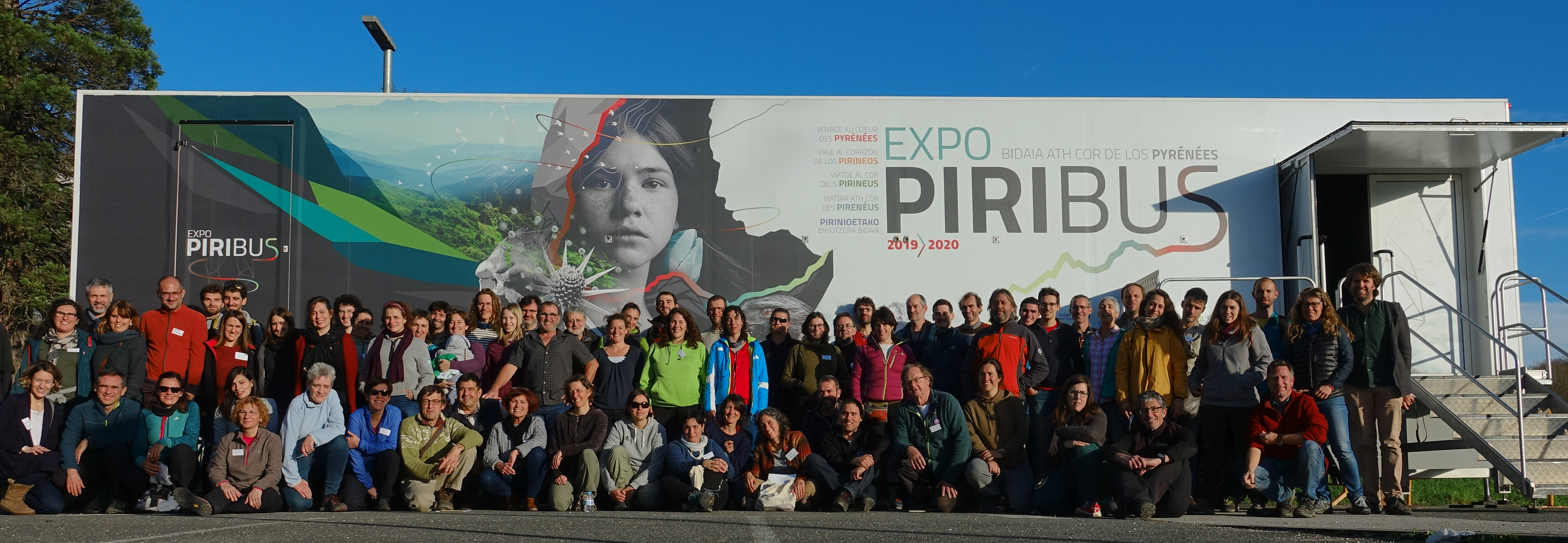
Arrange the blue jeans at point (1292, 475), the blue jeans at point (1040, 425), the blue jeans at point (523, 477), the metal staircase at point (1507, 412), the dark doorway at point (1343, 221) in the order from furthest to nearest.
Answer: the dark doorway at point (1343, 221) < the metal staircase at point (1507, 412) < the blue jeans at point (523, 477) < the blue jeans at point (1040, 425) < the blue jeans at point (1292, 475)

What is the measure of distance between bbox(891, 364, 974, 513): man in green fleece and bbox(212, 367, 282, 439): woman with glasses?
4.07 meters

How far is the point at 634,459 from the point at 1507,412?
6.43 m

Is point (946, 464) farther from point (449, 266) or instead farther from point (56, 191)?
point (56, 191)

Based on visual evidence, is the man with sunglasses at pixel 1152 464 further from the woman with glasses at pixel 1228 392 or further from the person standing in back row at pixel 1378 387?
the person standing in back row at pixel 1378 387

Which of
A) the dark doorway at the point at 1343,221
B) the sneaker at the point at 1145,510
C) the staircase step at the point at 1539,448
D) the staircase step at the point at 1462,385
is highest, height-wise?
the dark doorway at the point at 1343,221

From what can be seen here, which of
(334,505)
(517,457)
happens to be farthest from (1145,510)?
(334,505)

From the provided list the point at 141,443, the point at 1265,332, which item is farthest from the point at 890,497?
the point at 141,443

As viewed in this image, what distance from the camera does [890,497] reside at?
754 centimetres

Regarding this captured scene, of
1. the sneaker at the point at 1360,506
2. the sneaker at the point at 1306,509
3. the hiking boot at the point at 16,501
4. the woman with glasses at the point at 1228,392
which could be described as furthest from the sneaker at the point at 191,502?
the sneaker at the point at 1360,506

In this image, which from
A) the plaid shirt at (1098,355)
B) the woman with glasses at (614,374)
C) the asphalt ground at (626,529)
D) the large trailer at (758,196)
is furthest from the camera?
the large trailer at (758,196)

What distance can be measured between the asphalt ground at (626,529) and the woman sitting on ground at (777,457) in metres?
0.49

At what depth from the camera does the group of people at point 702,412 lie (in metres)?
7.13

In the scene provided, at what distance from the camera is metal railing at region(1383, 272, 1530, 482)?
7602mm

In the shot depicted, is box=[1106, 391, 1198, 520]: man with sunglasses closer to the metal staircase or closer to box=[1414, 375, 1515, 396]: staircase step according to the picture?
the metal staircase
